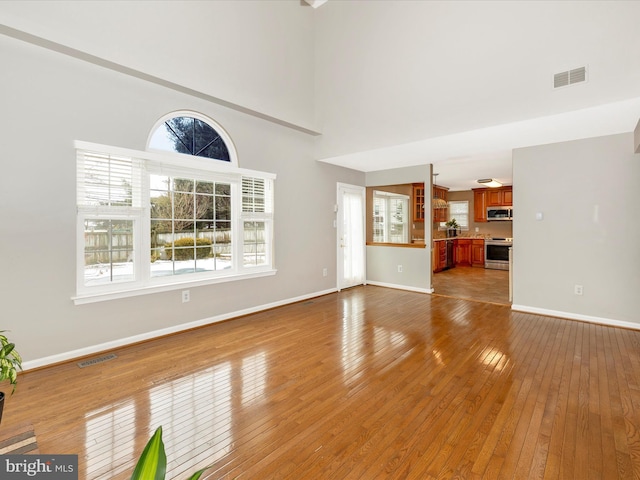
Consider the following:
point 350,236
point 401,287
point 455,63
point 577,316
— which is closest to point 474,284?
point 401,287

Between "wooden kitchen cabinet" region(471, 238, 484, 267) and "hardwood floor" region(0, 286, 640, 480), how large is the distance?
18.5 ft

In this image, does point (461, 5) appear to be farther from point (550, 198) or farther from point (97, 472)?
point (97, 472)

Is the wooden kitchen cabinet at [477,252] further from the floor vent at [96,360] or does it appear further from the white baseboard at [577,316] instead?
the floor vent at [96,360]

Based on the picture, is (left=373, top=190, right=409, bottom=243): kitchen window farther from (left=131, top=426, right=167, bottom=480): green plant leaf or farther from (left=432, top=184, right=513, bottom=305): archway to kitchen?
(left=131, top=426, right=167, bottom=480): green plant leaf

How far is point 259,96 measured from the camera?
14.4 ft

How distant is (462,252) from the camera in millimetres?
9555

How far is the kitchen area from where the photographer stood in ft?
27.3

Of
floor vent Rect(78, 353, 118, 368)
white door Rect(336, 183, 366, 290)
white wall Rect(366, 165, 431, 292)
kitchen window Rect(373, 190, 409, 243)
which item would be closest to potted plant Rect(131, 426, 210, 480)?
floor vent Rect(78, 353, 118, 368)

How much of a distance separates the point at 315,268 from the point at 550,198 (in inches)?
146

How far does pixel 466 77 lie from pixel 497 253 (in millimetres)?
6384

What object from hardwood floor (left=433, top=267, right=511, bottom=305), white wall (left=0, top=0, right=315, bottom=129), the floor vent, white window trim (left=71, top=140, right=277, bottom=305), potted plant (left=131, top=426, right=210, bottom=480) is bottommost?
the floor vent

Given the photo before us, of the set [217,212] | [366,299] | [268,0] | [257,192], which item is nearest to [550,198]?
[366,299]

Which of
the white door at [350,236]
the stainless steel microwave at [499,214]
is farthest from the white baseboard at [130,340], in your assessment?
the stainless steel microwave at [499,214]

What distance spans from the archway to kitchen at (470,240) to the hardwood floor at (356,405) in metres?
4.18
